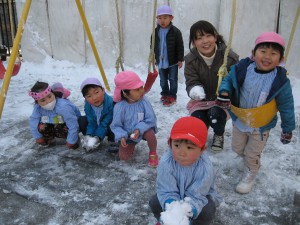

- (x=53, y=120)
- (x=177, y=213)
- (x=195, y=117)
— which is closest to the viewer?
(x=177, y=213)

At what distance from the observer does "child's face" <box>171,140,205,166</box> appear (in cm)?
181

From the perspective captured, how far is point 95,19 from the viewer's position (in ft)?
19.0

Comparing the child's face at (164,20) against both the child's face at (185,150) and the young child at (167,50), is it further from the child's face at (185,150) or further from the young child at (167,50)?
the child's face at (185,150)

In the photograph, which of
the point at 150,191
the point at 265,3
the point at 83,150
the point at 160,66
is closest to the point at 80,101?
the point at 160,66

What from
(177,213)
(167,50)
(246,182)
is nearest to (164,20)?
(167,50)

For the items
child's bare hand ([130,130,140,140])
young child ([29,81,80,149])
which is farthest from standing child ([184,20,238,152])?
young child ([29,81,80,149])

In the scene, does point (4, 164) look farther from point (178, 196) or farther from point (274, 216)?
point (274, 216)

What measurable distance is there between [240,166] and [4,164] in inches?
82.5

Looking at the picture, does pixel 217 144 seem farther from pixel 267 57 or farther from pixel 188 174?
pixel 188 174

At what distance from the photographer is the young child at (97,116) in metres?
3.11

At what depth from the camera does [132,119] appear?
2.99 meters

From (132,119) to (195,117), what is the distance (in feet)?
2.25

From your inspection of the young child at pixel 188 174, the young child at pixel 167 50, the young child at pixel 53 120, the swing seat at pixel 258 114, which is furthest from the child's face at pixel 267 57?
the young child at pixel 167 50

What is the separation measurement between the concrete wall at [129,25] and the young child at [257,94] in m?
2.34
